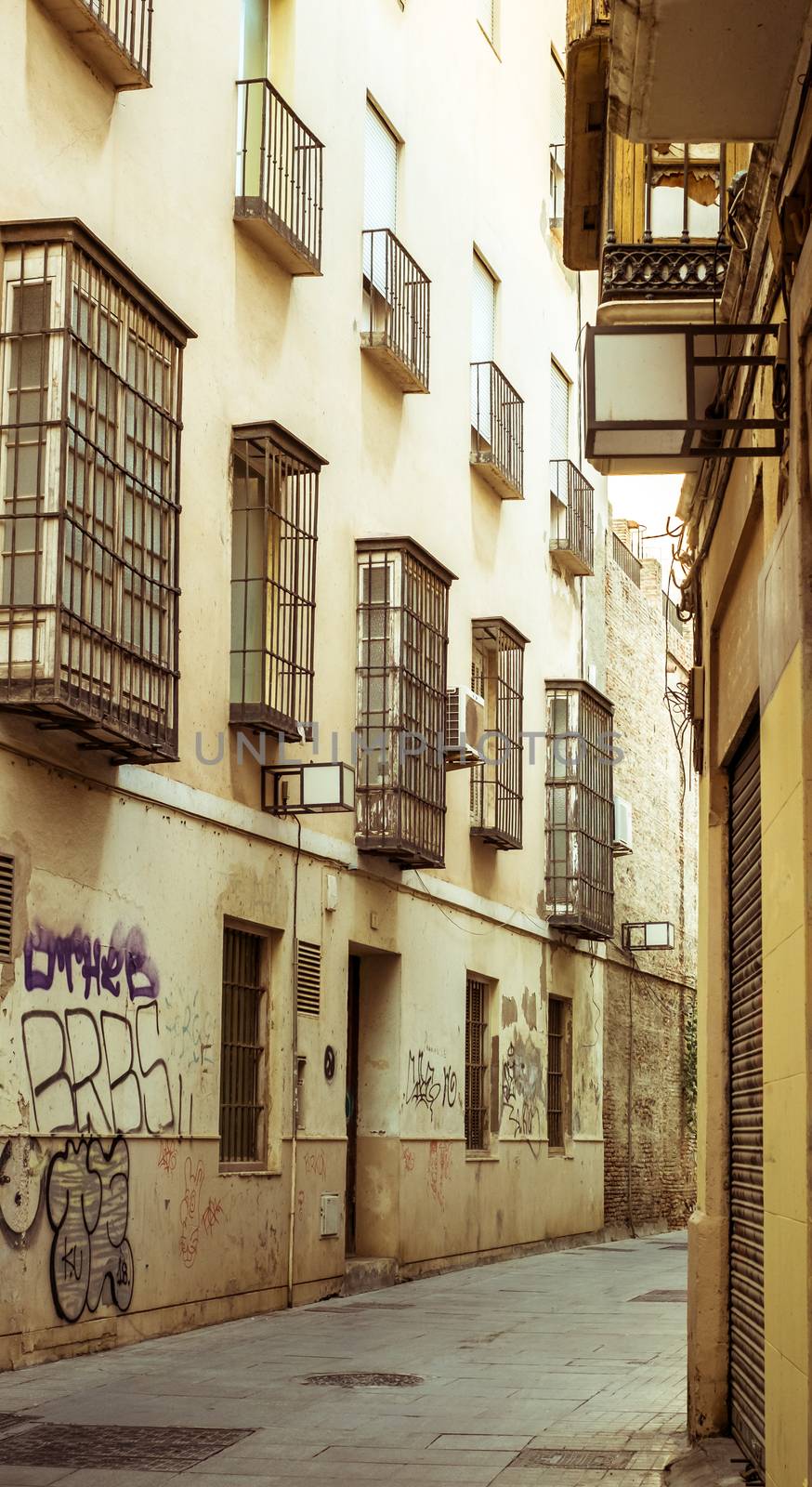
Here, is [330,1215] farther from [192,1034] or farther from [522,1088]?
[522,1088]

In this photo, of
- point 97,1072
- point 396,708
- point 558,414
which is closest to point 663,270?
point 97,1072

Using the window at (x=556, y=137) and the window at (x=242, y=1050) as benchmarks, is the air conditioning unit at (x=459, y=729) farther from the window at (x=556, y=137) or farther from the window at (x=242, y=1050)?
the window at (x=556, y=137)

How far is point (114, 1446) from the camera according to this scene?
7.69 m

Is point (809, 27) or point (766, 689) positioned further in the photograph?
point (766, 689)

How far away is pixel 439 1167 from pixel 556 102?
13.1 meters

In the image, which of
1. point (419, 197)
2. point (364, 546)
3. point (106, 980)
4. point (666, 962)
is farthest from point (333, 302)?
point (666, 962)

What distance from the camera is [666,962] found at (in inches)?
1040

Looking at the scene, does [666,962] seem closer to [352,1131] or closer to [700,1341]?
[352,1131]

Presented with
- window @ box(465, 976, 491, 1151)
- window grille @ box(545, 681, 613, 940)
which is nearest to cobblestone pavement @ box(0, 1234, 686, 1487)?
window @ box(465, 976, 491, 1151)

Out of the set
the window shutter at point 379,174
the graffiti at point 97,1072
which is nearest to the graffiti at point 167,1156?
the graffiti at point 97,1072

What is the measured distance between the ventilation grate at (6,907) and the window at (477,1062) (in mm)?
8893

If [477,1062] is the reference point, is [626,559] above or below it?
above

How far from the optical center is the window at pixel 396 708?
14766 millimetres

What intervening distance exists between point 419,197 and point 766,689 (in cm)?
1198
